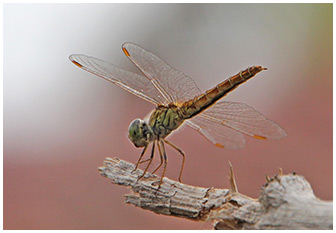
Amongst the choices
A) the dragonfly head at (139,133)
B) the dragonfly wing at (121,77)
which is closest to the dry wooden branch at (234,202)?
the dragonfly head at (139,133)

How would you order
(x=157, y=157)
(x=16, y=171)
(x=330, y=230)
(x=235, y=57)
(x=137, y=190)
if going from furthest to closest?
(x=235, y=57) → (x=16, y=171) → (x=157, y=157) → (x=137, y=190) → (x=330, y=230)

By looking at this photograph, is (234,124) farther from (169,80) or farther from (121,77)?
(121,77)

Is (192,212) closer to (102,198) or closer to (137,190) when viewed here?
(137,190)

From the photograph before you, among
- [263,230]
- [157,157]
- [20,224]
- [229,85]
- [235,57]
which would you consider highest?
[235,57]

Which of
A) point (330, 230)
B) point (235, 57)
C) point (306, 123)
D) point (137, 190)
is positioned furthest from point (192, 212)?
point (235, 57)

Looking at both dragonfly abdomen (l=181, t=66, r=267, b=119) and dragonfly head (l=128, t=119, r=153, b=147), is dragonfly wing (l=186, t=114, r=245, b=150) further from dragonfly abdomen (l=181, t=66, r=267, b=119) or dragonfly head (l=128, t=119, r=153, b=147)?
dragonfly head (l=128, t=119, r=153, b=147)

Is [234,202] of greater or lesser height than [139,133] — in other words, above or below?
below

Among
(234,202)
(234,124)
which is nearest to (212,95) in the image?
(234,124)
